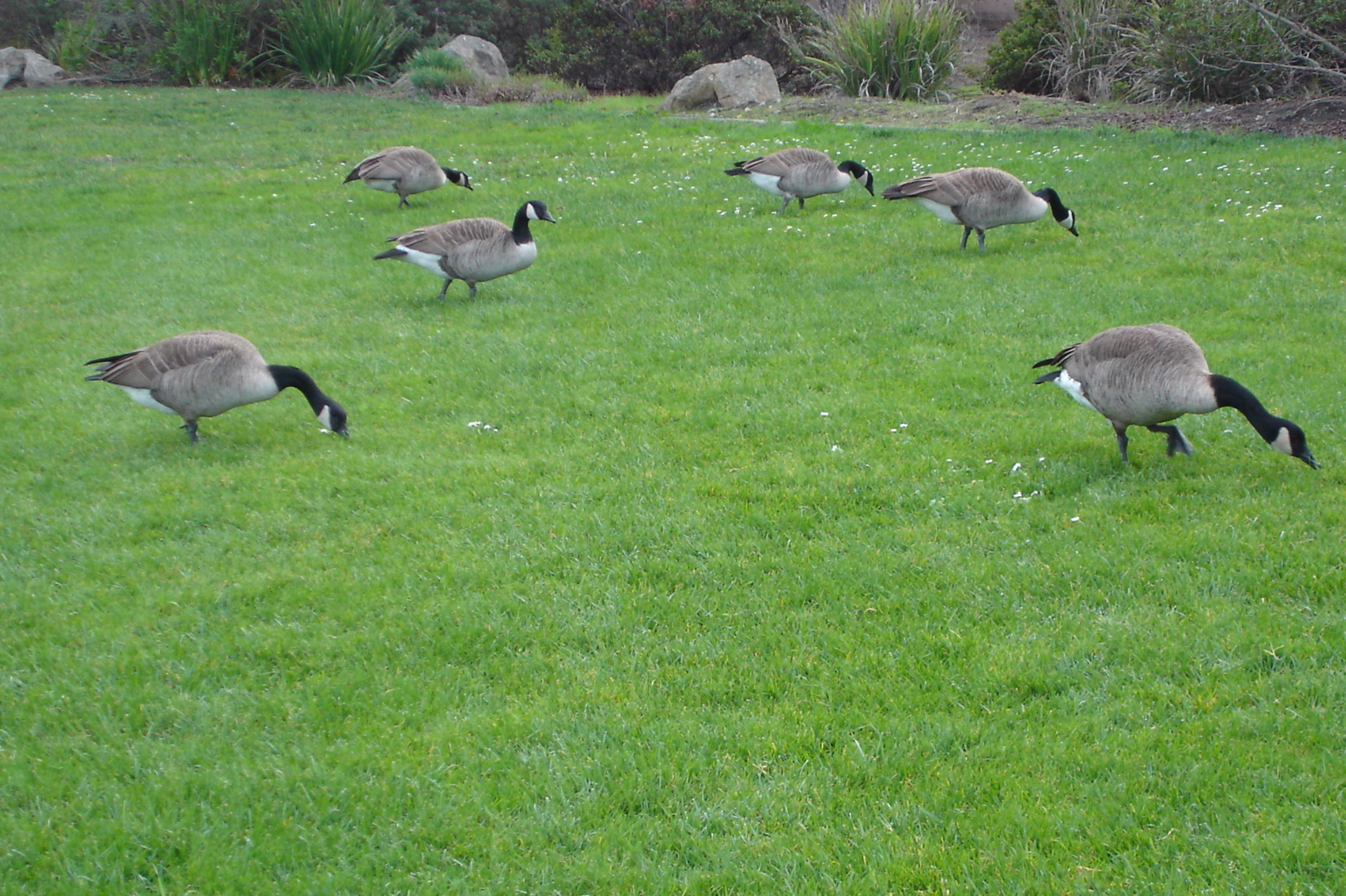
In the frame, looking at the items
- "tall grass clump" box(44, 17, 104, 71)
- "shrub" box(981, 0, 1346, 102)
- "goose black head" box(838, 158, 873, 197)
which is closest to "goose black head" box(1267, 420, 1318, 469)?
"goose black head" box(838, 158, 873, 197)

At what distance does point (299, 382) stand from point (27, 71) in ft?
81.0

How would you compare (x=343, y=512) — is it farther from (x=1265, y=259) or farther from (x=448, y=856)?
(x=1265, y=259)

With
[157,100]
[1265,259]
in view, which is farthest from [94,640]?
[157,100]

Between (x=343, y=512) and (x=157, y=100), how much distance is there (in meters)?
20.6

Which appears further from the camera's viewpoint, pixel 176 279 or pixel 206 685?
pixel 176 279

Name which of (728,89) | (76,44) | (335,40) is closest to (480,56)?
(335,40)

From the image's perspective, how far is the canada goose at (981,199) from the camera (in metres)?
10.7

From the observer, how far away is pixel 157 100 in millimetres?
22625

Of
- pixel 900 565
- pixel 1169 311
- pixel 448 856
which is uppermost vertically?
pixel 1169 311

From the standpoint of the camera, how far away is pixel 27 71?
25.8 m

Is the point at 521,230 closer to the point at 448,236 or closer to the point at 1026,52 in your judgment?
the point at 448,236

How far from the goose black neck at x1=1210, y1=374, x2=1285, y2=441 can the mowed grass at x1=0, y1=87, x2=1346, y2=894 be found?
41 cm

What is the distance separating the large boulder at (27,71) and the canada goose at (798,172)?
21.4 metres

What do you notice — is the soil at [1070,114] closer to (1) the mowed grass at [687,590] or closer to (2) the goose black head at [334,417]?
(1) the mowed grass at [687,590]
